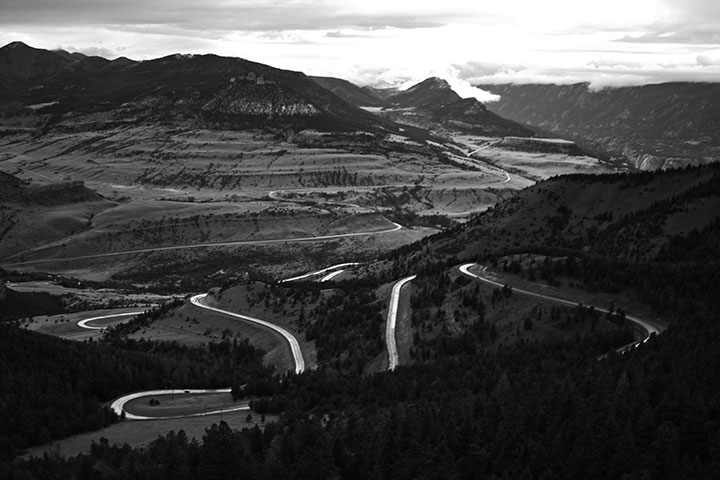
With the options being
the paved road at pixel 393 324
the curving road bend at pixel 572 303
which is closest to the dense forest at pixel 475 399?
the paved road at pixel 393 324

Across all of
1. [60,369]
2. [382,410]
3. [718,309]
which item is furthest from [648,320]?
[60,369]

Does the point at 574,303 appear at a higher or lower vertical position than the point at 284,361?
higher

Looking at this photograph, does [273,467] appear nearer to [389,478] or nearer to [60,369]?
[389,478]

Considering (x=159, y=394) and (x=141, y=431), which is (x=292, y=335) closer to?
(x=159, y=394)

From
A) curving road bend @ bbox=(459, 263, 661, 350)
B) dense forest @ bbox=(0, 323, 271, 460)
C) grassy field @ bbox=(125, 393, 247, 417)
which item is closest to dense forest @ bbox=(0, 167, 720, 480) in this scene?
dense forest @ bbox=(0, 323, 271, 460)

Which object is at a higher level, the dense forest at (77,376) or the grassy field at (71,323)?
the dense forest at (77,376)

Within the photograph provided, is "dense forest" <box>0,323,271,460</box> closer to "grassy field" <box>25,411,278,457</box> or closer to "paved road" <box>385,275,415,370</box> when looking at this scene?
"grassy field" <box>25,411,278,457</box>

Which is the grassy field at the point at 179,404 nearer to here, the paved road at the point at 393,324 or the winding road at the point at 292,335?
the winding road at the point at 292,335

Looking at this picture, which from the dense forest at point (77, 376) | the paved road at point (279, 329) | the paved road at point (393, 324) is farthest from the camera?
the paved road at point (279, 329)
